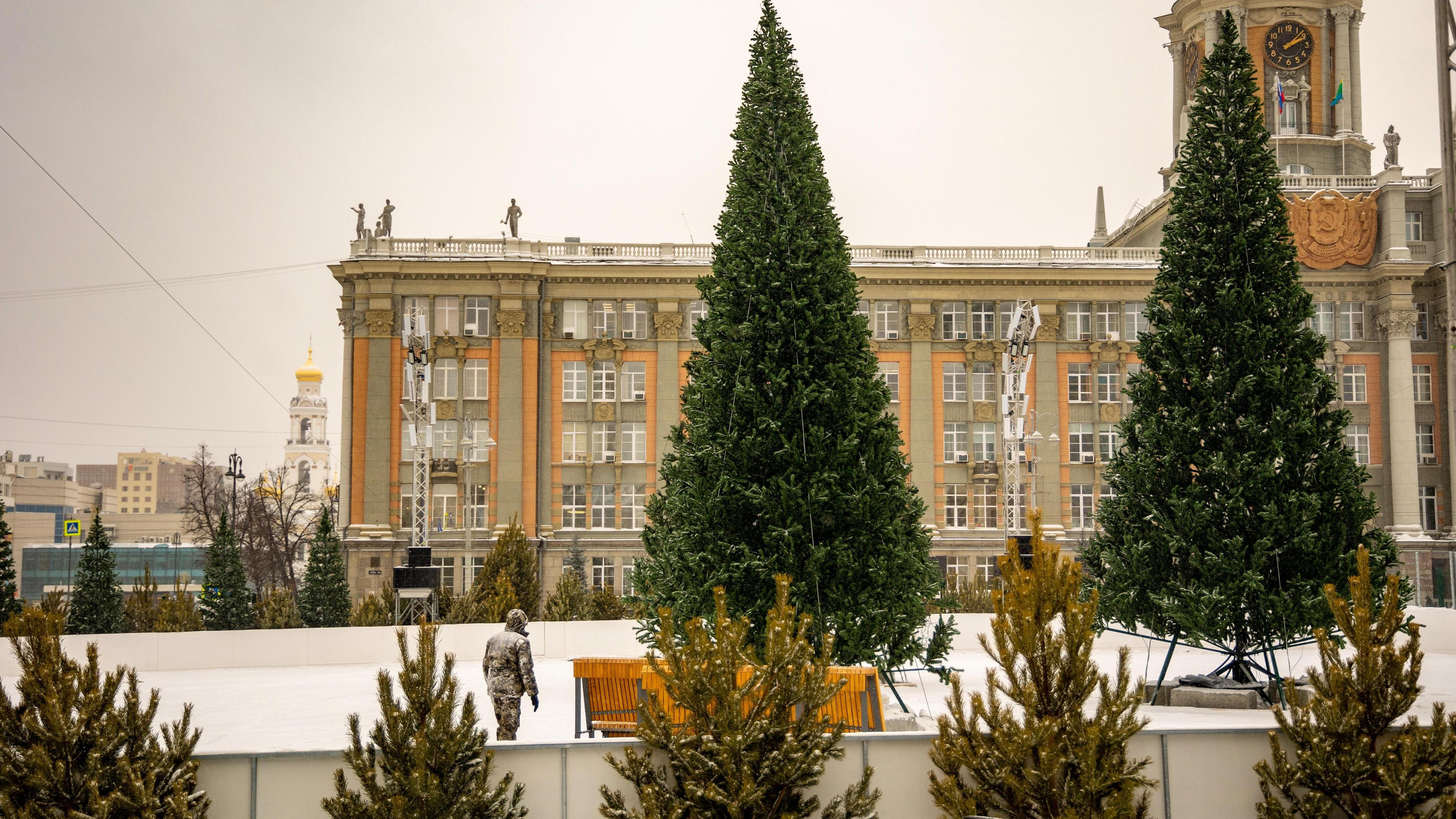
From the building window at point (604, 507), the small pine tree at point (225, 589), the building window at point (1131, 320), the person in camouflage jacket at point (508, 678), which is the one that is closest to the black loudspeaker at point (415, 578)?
the small pine tree at point (225, 589)

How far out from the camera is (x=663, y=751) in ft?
34.8

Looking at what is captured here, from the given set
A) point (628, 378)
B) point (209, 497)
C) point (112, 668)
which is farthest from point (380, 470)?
point (209, 497)

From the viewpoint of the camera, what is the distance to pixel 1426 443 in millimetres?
64500

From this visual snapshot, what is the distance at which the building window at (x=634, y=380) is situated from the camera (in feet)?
208

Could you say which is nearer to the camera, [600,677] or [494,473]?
[600,677]

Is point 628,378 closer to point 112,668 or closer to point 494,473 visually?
point 494,473

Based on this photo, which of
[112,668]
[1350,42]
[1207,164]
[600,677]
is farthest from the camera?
[1350,42]

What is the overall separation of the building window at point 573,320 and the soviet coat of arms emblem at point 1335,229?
36.8 meters

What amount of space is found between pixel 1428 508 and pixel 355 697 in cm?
6011

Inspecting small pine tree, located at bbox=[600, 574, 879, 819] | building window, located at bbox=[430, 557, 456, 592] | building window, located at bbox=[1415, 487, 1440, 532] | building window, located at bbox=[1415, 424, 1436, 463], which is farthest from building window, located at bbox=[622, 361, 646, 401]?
small pine tree, located at bbox=[600, 574, 879, 819]

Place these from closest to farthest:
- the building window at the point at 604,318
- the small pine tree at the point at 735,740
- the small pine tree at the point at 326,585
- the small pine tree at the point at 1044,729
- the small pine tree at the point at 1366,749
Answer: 1. the small pine tree at the point at 1044,729
2. the small pine tree at the point at 735,740
3. the small pine tree at the point at 1366,749
4. the small pine tree at the point at 326,585
5. the building window at the point at 604,318

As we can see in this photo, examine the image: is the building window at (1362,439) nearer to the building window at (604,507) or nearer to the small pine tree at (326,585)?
the building window at (604,507)

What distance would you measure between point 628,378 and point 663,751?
5343 cm

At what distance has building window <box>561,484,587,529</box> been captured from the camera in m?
62.6
